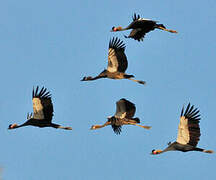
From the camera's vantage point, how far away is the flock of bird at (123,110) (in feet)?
112

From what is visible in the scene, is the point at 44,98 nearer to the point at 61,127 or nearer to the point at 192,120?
the point at 61,127

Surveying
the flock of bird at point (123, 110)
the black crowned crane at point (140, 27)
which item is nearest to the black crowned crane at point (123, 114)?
the flock of bird at point (123, 110)

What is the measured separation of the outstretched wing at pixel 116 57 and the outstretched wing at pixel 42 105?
157 inches

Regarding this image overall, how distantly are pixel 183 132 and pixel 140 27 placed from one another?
315 inches

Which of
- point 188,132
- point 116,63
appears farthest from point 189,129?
point 116,63

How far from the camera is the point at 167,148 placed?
3491 centimetres

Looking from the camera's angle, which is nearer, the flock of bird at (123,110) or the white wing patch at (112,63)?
the flock of bird at (123,110)

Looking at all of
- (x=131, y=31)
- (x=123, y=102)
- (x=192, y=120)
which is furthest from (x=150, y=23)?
(x=192, y=120)

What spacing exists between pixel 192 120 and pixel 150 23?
7063mm

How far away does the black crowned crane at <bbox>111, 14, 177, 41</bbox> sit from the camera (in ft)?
128

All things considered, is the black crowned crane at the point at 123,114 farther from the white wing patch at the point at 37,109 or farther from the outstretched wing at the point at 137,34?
the outstretched wing at the point at 137,34

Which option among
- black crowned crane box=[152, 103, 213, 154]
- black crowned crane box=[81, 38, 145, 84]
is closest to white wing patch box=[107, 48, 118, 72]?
black crowned crane box=[81, 38, 145, 84]

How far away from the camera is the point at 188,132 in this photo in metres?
34.0

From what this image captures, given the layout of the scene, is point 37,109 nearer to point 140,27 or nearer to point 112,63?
point 112,63
